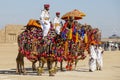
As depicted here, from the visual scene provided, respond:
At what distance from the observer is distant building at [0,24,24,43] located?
5929 cm

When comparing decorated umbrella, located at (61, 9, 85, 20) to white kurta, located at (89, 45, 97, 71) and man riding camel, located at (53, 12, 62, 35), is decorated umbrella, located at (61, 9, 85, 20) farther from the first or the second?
white kurta, located at (89, 45, 97, 71)

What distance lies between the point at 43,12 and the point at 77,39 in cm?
182

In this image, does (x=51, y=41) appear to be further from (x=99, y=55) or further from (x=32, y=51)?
(x=99, y=55)

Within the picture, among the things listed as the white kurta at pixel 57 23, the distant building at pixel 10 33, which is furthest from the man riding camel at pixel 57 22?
the distant building at pixel 10 33

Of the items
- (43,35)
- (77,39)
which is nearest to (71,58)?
(77,39)

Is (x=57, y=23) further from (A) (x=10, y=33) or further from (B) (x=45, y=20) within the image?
(A) (x=10, y=33)

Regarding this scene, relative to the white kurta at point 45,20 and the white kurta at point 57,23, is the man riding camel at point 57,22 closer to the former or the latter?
the white kurta at point 57,23

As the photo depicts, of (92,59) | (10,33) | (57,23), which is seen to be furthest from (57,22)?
(10,33)

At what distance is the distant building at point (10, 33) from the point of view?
59294mm

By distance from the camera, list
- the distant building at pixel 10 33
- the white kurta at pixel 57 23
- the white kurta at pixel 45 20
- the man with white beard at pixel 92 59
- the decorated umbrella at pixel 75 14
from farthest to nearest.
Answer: the distant building at pixel 10 33 < the man with white beard at pixel 92 59 < the decorated umbrella at pixel 75 14 < the white kurta at pixel 57 23 < the white kurta at pixel 45 20

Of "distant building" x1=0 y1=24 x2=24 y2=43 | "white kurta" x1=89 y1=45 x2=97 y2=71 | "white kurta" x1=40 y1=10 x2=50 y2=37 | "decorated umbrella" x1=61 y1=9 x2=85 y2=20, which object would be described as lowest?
"white kurta" x1=89 y1=45 x2=97 y2=71

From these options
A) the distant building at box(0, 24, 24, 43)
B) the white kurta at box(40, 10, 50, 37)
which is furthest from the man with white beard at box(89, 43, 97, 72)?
the distant building at box(0, 24, 24, 43)

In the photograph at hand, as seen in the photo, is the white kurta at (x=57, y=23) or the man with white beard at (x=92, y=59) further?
the man with white beard at (x=92, y=59)

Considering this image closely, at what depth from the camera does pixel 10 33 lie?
194 ft
